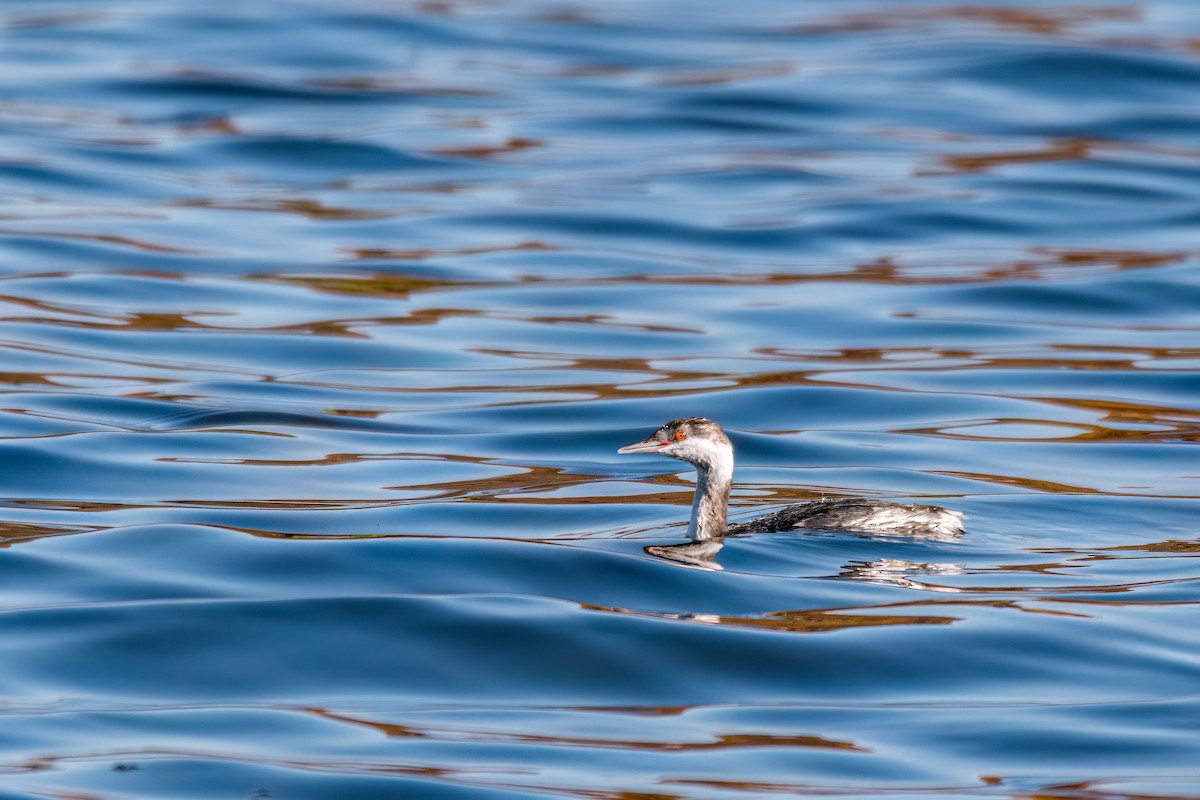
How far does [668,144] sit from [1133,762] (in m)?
21.1

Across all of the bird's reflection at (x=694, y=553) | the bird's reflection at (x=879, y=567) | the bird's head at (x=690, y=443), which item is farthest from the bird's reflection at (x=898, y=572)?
the bird's head at (x=690, y=443)

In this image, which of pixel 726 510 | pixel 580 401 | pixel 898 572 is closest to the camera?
pixel 898 572

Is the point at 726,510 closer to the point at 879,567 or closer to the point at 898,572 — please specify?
the point at 879,567

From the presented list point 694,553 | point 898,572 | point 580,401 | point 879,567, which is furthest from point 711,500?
point 580,401

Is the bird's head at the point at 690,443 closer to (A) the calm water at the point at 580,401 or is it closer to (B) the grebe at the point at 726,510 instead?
(B) the grebe at the point at 726,510

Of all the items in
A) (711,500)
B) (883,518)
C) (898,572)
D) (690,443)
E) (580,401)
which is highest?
(580,401)

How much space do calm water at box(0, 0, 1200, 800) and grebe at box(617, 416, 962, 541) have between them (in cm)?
14

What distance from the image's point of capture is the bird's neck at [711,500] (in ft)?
38.0

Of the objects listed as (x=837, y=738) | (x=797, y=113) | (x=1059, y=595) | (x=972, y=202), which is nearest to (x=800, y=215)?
(x=972, y=202)

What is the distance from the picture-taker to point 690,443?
11.7 m

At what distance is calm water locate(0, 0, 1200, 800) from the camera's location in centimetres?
814

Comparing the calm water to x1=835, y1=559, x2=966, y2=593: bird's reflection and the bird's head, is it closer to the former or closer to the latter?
x1=835, y1=559, x2=966, y2=593: bird's reflection

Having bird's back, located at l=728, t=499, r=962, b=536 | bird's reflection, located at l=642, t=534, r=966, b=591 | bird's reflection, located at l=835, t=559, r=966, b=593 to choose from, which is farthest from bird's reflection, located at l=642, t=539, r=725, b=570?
bird's reflection, located at l=835, t=559, r=966, b=593

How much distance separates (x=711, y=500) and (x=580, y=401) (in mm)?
4228
